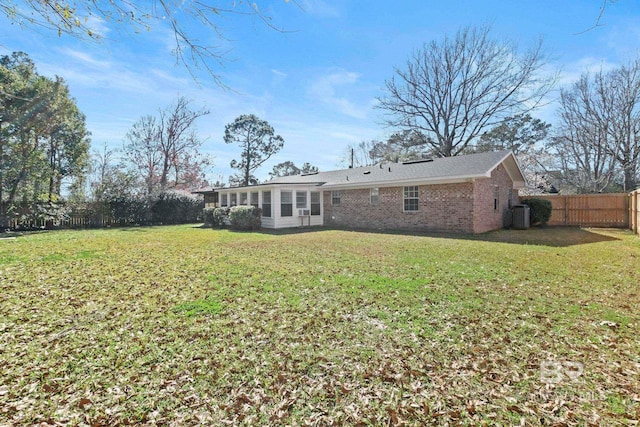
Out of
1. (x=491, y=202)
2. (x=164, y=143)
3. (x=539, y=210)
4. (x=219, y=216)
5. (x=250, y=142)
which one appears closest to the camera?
(x=491, y=202)

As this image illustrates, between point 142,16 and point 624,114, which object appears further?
point 624,114

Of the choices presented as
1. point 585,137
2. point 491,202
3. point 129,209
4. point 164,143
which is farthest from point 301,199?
point 585,137

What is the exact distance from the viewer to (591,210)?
15.0 metres

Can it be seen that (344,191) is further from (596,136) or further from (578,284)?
(596,136)

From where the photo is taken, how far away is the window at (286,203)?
52.4 feet

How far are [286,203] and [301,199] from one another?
1.09m

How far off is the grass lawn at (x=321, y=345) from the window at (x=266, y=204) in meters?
9.73

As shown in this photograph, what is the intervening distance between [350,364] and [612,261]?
7822mm

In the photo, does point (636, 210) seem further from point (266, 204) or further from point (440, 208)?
point (266, 204)

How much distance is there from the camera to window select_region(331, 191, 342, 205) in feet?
55.9

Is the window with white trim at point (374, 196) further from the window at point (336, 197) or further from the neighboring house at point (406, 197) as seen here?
the window at point (336, 197)

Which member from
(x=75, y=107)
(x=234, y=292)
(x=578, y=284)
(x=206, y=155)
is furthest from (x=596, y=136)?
(x=75, y=107)

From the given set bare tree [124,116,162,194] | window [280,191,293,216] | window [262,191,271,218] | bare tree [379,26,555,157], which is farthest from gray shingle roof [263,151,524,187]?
bare tree [124,116,162,194]

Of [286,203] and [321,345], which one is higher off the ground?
[286,203]
